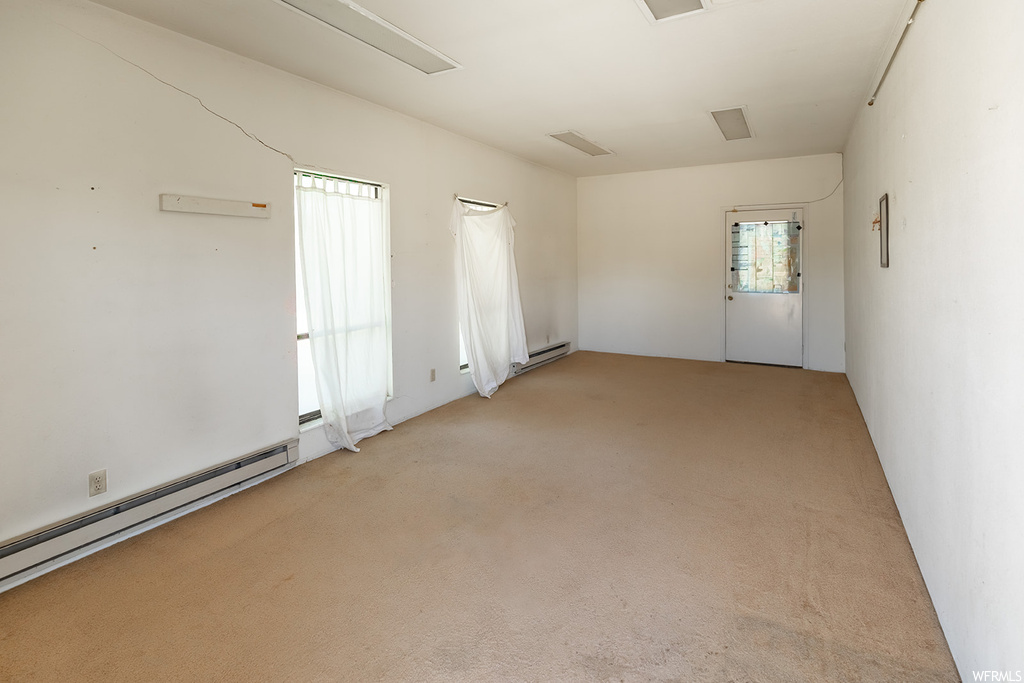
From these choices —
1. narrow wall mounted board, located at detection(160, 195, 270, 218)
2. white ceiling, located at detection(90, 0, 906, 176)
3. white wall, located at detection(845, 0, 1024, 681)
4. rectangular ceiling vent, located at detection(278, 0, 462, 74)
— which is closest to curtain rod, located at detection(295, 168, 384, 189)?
narrow wall mounted board, located at detection(160, 195, 270, 218)

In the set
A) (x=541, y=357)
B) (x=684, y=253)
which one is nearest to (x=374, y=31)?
(x=541, y=357)

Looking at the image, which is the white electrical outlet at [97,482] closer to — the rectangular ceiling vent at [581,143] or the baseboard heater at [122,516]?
the baseboard heater at [122,516]

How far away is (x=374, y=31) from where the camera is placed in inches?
116

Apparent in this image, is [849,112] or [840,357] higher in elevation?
[849,112]

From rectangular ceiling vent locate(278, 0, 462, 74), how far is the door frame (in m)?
4.77

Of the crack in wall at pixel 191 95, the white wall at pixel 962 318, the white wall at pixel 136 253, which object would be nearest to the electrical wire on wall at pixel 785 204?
the white wall at pixel 962 318

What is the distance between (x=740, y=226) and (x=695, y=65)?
390cm

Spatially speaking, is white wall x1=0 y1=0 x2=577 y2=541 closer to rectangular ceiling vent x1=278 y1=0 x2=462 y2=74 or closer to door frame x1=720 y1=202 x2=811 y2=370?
rectangular ceiling vent x1=278 y1=0 x2=462 y2=74

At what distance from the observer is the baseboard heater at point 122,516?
7.67 ft

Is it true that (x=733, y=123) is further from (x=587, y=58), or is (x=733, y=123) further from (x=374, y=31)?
(x=374, y=31)

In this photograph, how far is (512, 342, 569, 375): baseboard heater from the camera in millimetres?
6410

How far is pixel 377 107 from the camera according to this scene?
425 cm

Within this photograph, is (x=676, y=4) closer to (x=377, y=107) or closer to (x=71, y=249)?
(x=377, y=107)

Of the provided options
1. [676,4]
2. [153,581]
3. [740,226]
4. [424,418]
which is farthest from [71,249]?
[740,226]
